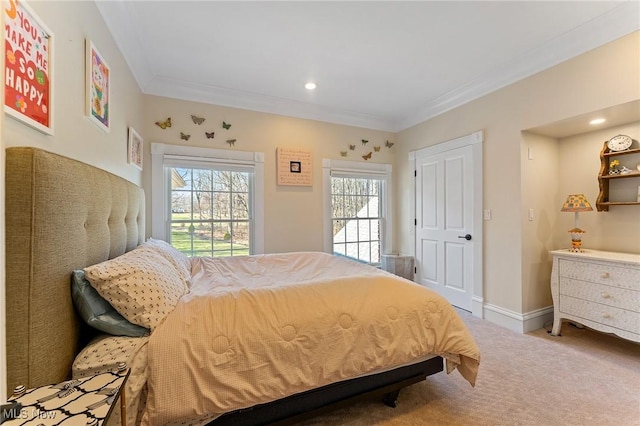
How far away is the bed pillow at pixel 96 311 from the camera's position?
104cm

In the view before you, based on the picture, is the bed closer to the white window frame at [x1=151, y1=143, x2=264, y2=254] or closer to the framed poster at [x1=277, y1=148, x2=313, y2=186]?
the white window frame at [x1=151, y1=143, x2=264, y2=254]

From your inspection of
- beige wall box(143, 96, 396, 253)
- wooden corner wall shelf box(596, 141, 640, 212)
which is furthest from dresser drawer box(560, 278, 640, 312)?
beige wall box(143, 96, 396, 253)

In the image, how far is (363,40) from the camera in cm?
221

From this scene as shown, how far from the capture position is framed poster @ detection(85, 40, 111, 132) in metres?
1.52

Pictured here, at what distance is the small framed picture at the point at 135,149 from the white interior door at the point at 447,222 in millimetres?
3415

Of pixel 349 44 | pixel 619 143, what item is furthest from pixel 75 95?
pixel 619 143

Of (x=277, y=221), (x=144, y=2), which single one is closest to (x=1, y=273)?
(x=144, y=2)

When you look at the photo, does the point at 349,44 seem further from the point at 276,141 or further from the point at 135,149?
the point at 135,149

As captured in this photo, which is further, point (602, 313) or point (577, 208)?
point (577, 208)

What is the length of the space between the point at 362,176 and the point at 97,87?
310cm

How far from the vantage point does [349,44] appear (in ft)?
7.40

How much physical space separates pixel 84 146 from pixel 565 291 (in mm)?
3928

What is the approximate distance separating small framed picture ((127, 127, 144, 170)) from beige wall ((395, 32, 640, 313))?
137 inches

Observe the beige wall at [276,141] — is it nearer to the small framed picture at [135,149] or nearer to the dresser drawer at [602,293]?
the small framed picture at [135,149]
